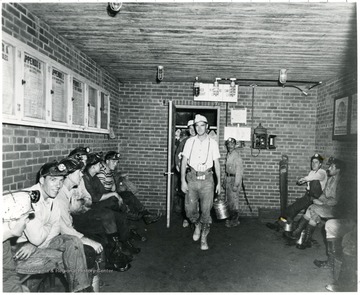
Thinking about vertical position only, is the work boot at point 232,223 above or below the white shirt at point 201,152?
below

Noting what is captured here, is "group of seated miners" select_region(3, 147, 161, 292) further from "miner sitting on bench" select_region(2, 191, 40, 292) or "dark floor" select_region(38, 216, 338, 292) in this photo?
"dark floor" select_region(38, 216, 338, 292)

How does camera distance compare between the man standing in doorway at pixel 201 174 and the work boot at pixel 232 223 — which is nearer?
the man standing in doorway at pixel 201 174

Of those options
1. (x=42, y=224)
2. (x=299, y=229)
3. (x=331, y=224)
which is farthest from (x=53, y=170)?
(x=299, y=229)

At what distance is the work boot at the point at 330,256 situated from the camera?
3749mm

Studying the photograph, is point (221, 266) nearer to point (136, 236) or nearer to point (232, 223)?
point (136, 236)

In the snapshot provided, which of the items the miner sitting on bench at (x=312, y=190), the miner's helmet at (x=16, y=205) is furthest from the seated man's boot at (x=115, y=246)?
the miner sitting on bench at (x=312, y=190)

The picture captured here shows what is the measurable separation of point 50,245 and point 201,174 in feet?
7.98

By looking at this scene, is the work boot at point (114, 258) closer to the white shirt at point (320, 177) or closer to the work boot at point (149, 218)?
the work boot at point (149, 218)

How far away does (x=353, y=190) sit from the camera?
454cm

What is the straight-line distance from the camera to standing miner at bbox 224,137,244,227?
5875 millimetres

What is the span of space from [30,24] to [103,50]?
4.70ft

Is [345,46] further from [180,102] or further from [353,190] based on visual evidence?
[180,102]

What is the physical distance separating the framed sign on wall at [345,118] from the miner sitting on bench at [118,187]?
401cm

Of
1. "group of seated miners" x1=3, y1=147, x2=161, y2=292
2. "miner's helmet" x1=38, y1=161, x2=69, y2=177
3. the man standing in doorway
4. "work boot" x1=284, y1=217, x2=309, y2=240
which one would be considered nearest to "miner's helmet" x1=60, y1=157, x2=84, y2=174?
"group of seated miners" x1=3, y1=147, x2=161, y2=292
